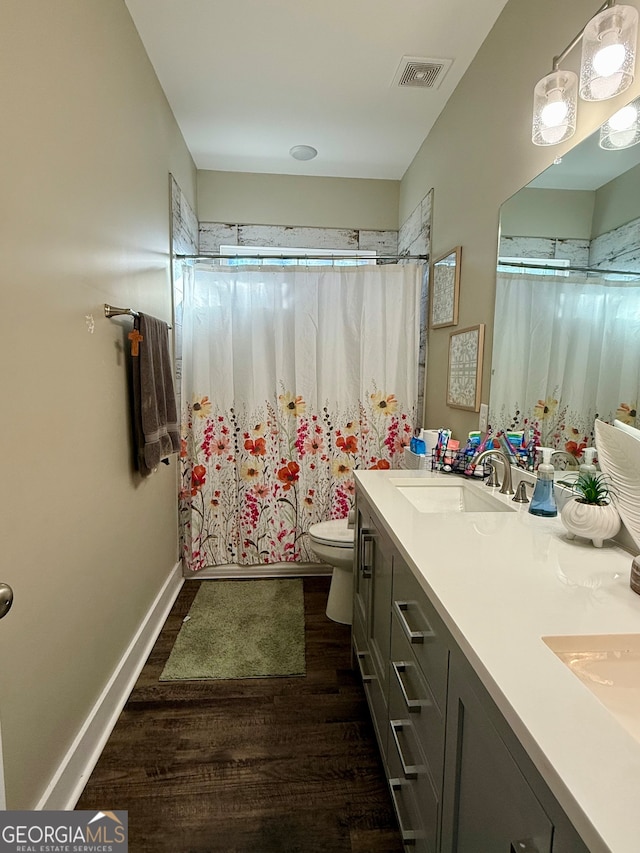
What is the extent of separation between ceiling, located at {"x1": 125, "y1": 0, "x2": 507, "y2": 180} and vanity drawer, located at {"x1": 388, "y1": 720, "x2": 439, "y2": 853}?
2440 mm

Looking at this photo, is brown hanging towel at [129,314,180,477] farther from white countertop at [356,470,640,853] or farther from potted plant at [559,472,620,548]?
potted plant at [559,472,620,548]

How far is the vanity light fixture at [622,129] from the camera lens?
3.57 ft

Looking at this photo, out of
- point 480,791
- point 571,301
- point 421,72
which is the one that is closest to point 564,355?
point 571,301

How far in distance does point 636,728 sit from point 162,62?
2.79 metres

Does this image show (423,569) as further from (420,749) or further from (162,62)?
(162,62)

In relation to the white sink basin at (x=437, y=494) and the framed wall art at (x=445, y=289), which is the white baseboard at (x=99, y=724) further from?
the framed wall art at (x=445, y=289)

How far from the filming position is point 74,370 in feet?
4.41

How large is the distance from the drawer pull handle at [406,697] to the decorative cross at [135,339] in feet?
4.52

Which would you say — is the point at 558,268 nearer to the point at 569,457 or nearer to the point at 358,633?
the point at 569,457

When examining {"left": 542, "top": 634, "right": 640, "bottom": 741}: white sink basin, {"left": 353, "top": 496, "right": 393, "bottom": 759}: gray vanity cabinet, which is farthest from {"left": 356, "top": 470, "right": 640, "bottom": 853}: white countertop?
{"left": 353, "top": 496, "right": 393, "bottom": 759}: gray vanity cabinet

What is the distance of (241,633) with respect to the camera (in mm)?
2211

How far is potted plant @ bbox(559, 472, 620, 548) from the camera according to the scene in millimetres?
1081

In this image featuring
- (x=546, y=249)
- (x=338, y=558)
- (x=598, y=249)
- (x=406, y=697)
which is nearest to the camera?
(x=406, y=697)

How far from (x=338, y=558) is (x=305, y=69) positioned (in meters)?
2.31
